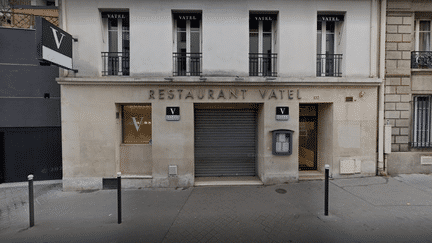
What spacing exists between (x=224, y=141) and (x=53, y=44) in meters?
6.10

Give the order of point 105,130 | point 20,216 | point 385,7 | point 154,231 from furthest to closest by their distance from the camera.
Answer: point 385,7 → point 105,130 → point 20,216 → point 154,231

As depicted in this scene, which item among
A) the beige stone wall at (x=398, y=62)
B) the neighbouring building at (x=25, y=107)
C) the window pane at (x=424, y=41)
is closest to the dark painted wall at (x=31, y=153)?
the neighbouring building at (x=25, y=107)

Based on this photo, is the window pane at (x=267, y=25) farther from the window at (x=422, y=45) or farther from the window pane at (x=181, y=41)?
the window at (x=422, y=45)

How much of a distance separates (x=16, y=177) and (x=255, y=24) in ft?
34.5

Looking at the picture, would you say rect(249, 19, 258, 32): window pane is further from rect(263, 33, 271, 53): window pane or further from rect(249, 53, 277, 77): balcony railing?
rect(249, 53, 277, 77): balcony railing

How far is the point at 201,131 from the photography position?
24.7 feet

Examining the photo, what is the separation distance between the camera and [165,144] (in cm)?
679

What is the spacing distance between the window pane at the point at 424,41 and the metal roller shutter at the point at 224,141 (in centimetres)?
727

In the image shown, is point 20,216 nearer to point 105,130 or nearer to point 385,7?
point 105,130

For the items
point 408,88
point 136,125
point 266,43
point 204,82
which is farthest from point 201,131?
point 408,88

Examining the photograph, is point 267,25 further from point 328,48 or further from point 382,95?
point 382,95

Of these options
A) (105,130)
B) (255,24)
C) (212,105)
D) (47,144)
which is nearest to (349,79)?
(255,24)

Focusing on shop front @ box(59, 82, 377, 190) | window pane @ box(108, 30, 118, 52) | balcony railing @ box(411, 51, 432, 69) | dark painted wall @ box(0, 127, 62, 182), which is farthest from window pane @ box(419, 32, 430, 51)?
dark painted wall @ box(0, 127, 62, 182)

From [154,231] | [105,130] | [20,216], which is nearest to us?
[154,231]
